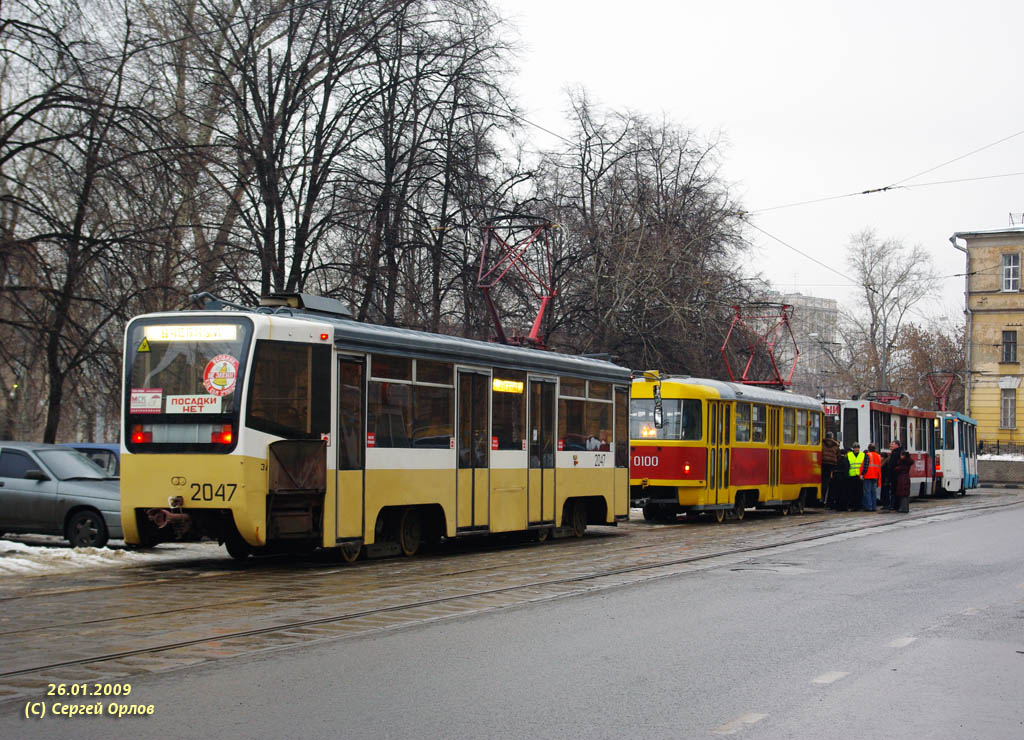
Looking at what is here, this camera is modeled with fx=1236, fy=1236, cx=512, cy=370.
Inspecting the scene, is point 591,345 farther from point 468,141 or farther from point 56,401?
point 56,401

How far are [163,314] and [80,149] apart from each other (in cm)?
793

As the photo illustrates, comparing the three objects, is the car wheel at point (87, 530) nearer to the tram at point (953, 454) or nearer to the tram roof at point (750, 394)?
the tram roof at point (750, 394)

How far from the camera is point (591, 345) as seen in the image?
37.9 metres

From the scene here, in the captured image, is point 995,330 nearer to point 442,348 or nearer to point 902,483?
point 902,483

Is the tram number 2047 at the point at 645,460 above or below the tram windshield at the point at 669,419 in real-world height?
Answer: below

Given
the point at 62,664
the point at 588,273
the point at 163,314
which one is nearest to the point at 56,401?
the point at 163,314

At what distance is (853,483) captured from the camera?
3344 centimetres

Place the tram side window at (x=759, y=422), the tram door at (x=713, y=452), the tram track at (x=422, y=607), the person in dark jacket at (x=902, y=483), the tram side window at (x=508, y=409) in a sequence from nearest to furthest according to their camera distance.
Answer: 1. the tram track at (x=422, y=607)
2. the tram side window at (x=508, y=409)
3. the tram door at (x=713, y=452)
4. the tram side window at (x=759, y=422)
5. the person in dark jacket at (x=902, y=483)

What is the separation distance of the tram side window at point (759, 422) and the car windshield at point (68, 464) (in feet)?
48.7

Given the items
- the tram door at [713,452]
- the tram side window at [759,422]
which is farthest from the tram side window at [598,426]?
the tram side window at [759,422]

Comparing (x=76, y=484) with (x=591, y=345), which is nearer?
(x=76, y=484)

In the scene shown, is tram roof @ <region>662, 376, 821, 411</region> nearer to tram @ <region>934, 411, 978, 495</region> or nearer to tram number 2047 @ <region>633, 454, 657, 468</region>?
tram number 2047 @ <region>633, 454, 657, 468</region>

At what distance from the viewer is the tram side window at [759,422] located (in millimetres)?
27391

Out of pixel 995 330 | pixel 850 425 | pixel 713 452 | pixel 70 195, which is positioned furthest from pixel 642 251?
pixel 995 330
